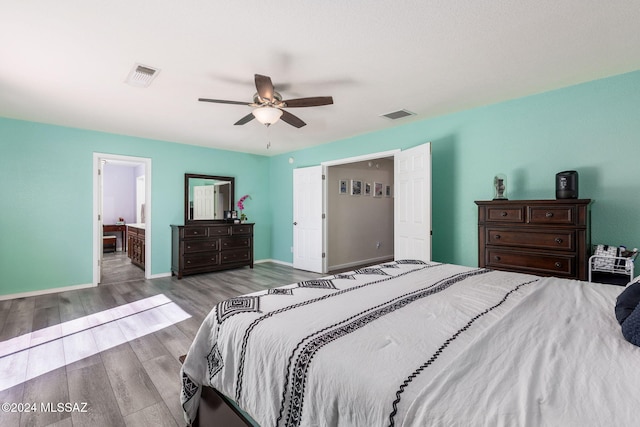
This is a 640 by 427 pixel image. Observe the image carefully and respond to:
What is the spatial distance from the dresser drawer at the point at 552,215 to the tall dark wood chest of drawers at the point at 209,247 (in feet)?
15.2

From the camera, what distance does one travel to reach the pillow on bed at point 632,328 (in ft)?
3.11

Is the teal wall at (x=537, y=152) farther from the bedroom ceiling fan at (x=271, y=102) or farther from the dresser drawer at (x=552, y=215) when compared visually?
the bedroom ceiling fan at (x=271, y=102)

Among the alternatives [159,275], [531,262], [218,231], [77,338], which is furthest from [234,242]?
[531,262]

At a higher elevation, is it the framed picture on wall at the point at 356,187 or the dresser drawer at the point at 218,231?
the framed picture on wall at the point at 356,187

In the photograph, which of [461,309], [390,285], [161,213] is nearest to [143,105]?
[161,213]

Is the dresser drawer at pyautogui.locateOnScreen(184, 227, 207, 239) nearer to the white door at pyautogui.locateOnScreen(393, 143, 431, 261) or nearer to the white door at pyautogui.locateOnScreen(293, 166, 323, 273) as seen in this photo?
the white door at pyautogui.locateOnScreen(293, 166, 323, 273)

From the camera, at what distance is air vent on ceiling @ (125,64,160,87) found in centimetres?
254

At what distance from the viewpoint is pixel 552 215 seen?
8.69ft

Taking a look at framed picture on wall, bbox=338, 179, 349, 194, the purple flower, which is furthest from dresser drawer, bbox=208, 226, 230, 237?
framed picture on wall, bbox=338, 179, 349, 194

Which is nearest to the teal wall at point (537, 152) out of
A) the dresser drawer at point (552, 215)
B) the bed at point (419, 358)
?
the dresser drawer at point (552, 215)

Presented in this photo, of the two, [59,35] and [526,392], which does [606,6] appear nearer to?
[526,392]

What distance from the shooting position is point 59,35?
2.07 meters

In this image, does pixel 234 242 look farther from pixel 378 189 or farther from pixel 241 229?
pixel 378 189

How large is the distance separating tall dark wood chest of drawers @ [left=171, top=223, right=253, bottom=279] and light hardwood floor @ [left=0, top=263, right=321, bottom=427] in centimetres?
79
